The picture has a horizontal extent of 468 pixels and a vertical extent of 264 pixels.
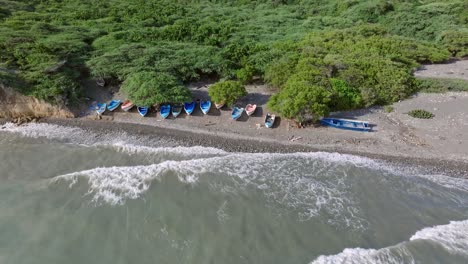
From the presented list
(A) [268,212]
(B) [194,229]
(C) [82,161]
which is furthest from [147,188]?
(A) [268,212]

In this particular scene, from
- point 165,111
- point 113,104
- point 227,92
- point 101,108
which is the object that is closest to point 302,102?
point 227,92

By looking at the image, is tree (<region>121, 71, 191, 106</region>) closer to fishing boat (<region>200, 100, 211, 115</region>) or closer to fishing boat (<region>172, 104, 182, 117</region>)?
fishing boat (<region>172, 104, 182, 117</region>)

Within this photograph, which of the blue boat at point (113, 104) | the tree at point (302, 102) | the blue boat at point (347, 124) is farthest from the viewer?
the blue boat at point (113, 104)

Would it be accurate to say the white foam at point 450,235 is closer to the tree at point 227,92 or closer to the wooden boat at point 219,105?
the tree at point 227,92

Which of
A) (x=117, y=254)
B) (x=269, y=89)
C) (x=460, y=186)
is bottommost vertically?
(x=117, y=254)

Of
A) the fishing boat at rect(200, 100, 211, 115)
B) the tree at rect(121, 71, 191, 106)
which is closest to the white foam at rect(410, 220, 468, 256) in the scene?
the fishing boat at rect(200, 100, 211, 115)

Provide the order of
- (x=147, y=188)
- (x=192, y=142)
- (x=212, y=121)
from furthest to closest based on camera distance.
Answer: (x=212, y=121), (x=192, y=142), (x=147, y=188)

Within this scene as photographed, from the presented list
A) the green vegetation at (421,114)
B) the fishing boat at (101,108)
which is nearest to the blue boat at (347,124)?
the green vegetation at (421,114)

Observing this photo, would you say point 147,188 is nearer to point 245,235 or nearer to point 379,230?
point 245,235
